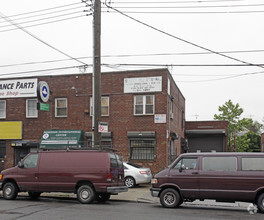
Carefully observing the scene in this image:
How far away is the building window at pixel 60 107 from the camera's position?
83.4 feet

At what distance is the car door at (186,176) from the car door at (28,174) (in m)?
5.09

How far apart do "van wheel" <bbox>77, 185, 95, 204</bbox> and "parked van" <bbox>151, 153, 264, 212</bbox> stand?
86.6 inches

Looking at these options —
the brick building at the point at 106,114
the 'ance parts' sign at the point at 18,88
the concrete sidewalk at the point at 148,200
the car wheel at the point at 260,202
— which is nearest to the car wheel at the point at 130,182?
the concrete sidewalk at the point at 148,200

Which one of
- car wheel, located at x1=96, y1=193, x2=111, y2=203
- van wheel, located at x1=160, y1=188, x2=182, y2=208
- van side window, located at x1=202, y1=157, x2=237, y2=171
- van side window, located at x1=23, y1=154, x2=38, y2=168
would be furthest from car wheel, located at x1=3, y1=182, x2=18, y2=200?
van side window, located at x1=202, y1=157, x2=237, y2=171

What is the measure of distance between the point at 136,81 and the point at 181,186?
12352mm

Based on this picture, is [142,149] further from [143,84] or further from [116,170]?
[116,170]

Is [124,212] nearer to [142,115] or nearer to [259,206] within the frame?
[259,206]

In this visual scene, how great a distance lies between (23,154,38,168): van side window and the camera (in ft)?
46.5

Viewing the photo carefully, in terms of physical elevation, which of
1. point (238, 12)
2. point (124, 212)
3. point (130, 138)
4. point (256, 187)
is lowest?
point (124, 212)

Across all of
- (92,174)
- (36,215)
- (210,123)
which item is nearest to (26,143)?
(92,174)

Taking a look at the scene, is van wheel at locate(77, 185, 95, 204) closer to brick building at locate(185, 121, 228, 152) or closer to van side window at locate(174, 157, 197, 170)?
van side window at locate(174, 157, 197, 170)

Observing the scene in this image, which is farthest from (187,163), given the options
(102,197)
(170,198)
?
(102,197)

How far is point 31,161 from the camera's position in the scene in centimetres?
1427

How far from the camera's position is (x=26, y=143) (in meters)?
24.8
